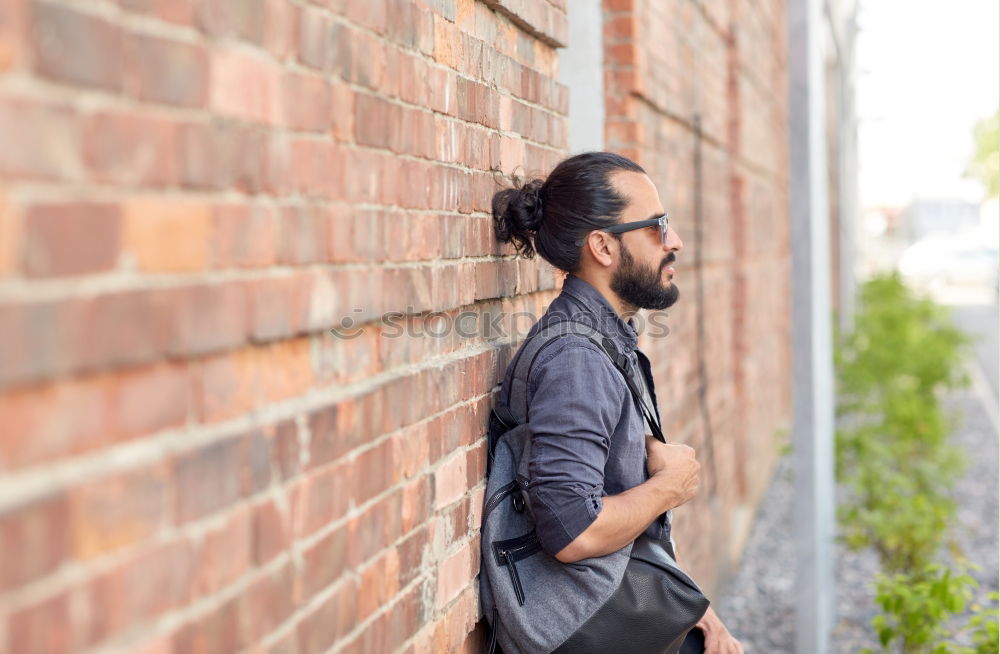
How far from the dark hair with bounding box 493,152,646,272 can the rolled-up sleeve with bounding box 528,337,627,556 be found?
39 cm

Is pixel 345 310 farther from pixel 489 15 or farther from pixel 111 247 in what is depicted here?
pixel 489 15

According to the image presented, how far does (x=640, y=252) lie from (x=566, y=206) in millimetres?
209

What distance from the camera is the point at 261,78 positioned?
1.41m

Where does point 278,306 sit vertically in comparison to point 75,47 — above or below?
below

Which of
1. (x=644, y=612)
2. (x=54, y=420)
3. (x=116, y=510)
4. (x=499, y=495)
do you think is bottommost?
(x=644, y=612)

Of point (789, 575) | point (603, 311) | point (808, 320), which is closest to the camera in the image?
point (603, 311)

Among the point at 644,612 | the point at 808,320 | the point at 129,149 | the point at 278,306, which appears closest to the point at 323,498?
the point at 278,306

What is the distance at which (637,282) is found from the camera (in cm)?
255

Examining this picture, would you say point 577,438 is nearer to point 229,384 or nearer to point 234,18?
point 229,384

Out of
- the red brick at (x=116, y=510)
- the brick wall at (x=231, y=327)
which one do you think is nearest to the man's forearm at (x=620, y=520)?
the brick wall at (x=231, y=327)

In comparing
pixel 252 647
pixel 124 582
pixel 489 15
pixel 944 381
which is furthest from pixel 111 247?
pixel 944 381

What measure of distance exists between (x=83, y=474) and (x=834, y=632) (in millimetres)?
5673

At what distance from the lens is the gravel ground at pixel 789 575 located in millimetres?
5871

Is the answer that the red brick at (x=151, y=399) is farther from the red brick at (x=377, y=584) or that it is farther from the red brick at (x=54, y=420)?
the red brick at (x=377, y=584)
